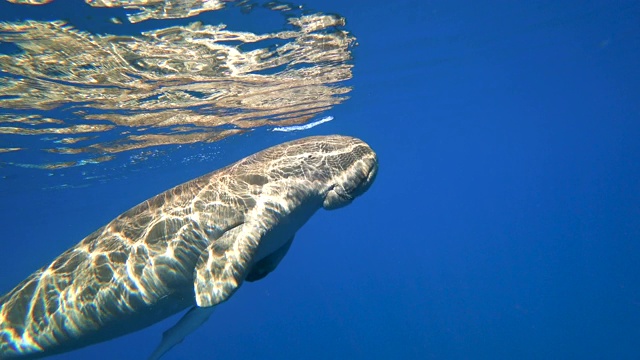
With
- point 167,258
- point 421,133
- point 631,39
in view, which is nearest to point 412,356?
point 421,133

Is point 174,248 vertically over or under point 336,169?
under

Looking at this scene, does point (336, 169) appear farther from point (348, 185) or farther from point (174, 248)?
point (174, 248)

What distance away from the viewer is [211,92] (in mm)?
A: 16344

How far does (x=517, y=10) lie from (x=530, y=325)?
51523mm

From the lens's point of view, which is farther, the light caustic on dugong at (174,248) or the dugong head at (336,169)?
the dugong head at (336,169)

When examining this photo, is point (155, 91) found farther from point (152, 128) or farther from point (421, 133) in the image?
point (421, 133)


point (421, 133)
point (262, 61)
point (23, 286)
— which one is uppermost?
point (262, 61)

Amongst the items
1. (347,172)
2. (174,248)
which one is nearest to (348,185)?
(347,172)

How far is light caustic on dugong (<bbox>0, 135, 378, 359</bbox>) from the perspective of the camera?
189 inches

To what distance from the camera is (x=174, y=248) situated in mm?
4855

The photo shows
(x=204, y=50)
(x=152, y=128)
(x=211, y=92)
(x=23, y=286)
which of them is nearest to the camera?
(x=23, y=286)

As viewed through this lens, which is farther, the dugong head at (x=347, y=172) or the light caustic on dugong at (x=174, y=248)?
the dugong head at (x=347, y=172)

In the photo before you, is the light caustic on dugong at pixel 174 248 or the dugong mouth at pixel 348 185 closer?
the light caustic on dugong at pixel 174 248

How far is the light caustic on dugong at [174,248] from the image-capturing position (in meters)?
4.79
